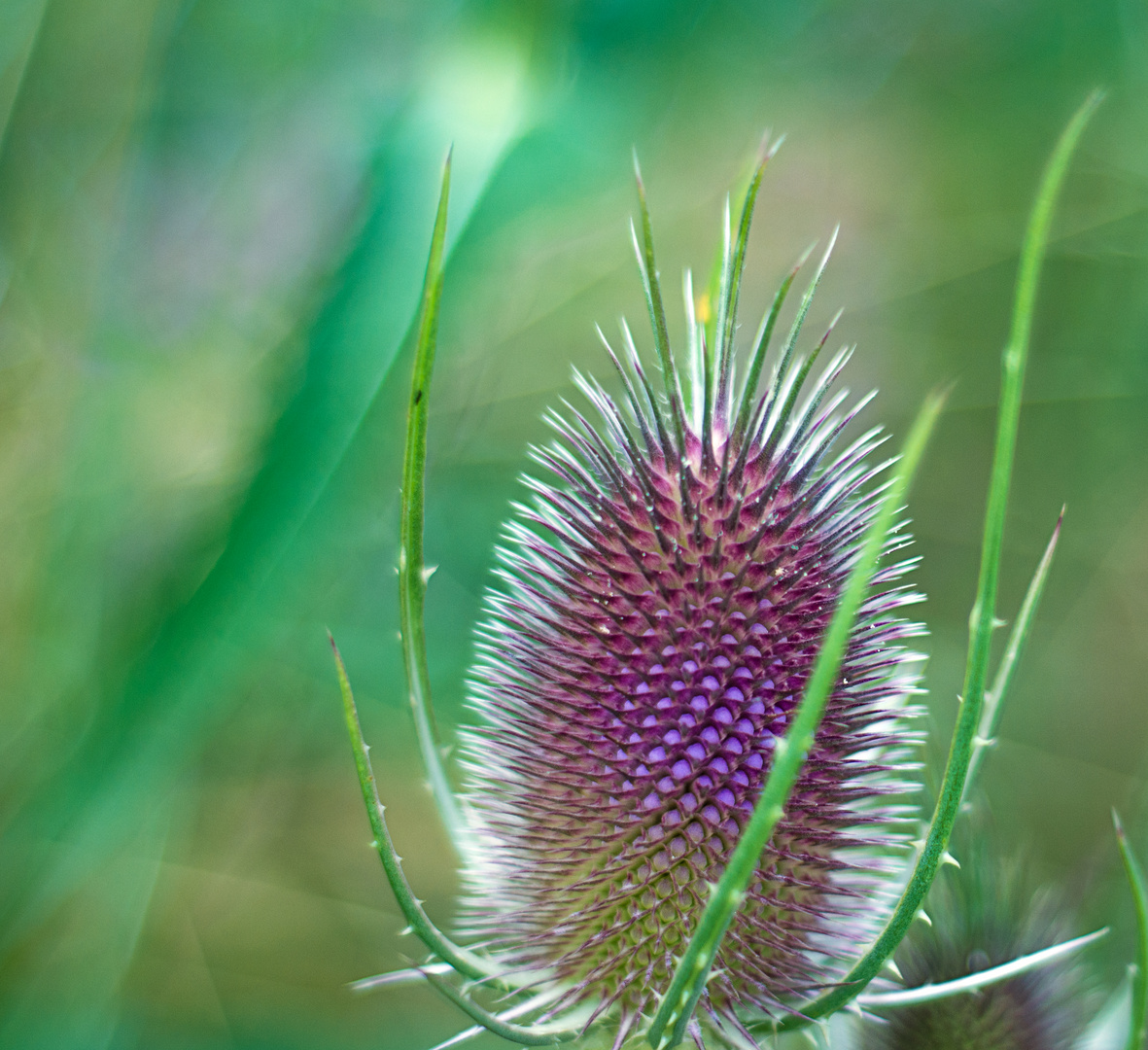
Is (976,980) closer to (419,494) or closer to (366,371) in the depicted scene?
(419,494)

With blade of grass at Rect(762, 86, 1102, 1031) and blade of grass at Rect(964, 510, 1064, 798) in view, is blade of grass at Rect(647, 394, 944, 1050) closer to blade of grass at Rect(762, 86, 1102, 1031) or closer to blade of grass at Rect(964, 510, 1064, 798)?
blade of grass at Rect(762, 86, 1102, 1031)

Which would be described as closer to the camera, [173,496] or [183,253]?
[173,496]

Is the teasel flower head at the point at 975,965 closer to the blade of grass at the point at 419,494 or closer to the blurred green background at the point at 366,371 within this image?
the blurred green background at the point at 366,371

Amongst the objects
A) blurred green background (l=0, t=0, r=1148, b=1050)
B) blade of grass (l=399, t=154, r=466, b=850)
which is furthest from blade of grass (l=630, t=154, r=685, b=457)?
blurred green background (l=0, t=0, r=1148, b=1050)

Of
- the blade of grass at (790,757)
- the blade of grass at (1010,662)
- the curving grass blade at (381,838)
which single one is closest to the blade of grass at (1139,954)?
the blade of grass at (1010,662)

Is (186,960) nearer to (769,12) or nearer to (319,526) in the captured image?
(319,526)

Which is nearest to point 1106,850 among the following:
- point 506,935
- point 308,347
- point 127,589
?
point 506,935
